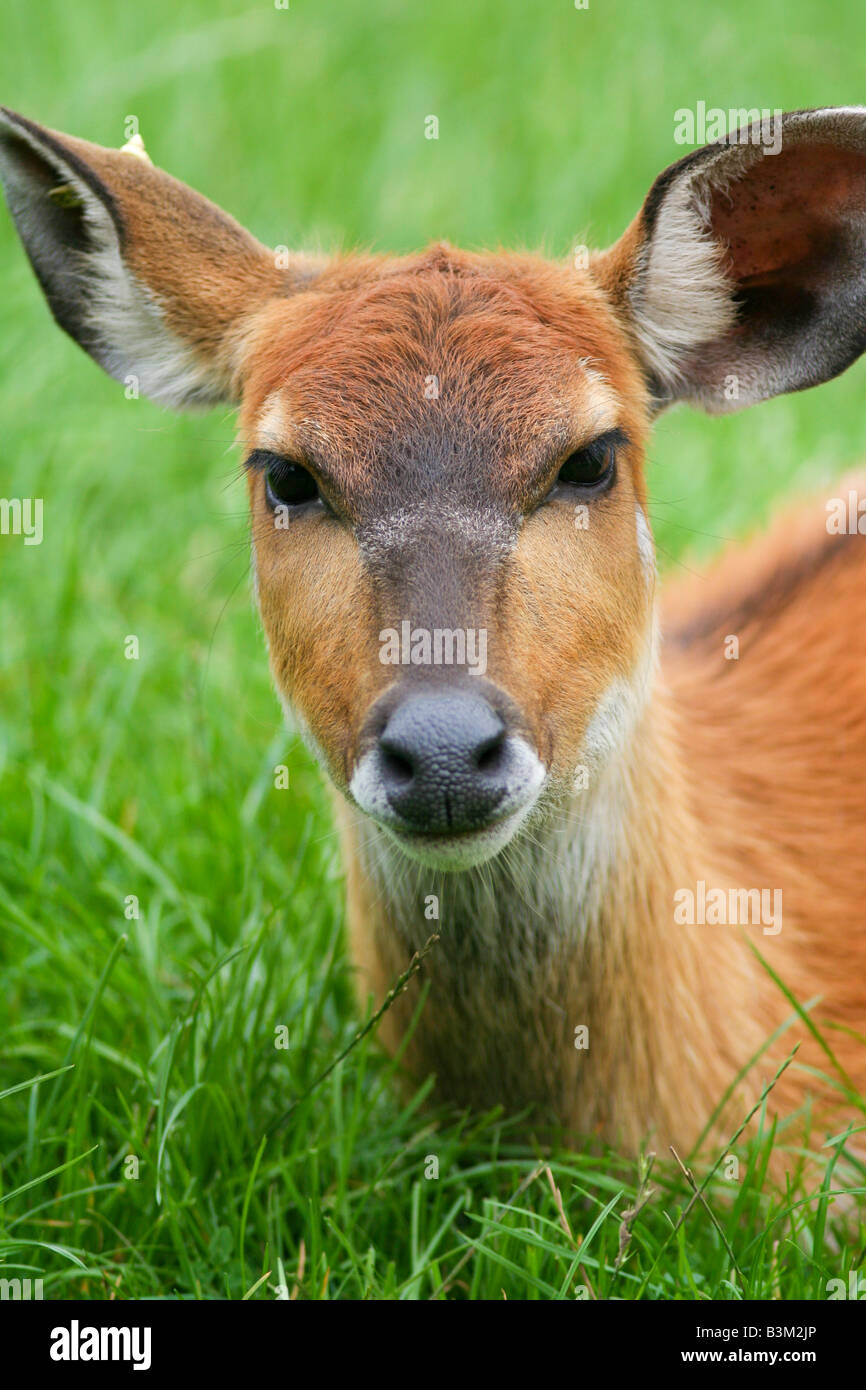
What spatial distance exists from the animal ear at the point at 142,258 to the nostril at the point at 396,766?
1.65 metres

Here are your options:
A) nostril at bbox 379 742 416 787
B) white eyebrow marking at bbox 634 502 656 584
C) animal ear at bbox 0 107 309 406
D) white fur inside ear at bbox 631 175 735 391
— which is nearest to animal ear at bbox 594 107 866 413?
white fur inside ear at bbox 631 175 735 391

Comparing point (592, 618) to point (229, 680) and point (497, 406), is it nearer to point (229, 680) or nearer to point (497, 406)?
point (497, 406)

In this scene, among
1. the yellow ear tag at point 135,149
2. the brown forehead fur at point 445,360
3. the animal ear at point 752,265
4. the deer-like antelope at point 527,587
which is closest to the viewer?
the deer-like antelope at point 527,587

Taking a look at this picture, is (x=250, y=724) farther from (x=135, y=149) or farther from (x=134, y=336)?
(x=135, y=149)

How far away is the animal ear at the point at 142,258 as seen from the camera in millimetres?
4703

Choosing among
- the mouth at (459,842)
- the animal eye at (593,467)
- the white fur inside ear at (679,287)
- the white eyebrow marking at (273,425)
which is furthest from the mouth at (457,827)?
the white fur inside ear at (679,287)

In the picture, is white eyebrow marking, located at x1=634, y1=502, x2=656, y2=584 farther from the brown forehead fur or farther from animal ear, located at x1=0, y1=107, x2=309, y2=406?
animal ear, located at x1=0, y1=107, x2=309, y2=406

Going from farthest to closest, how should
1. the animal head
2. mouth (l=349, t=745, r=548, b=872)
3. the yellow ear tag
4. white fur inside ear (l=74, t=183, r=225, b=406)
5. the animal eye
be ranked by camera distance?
1. the yellow ear tag
2. white fur inside ear (l=74, t=183, r=225, b=406)
3. the animal eye
4. the animal head
5. mouth (l=349, t=745, r=548, b=872)

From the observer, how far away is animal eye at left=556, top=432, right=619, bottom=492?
4.20 meters

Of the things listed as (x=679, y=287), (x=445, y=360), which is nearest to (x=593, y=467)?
(x=445, y=360)

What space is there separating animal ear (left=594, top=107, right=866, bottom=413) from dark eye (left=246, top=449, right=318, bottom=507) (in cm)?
104

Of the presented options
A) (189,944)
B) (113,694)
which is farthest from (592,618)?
(113,694)

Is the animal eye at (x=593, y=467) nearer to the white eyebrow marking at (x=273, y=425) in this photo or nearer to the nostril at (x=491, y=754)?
the white eyebrow marking at (x=273, y=425)

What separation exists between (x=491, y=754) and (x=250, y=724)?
3.41 meters
